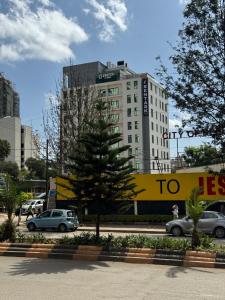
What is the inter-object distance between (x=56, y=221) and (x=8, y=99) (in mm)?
82087

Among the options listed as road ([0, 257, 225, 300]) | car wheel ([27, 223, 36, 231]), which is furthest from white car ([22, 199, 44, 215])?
road ([0, 257, 225, 300])

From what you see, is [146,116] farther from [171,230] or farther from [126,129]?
[171,230]

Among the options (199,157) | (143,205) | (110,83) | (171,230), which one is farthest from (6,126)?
(171,230)

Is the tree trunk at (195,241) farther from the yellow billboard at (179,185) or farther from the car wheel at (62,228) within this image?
the yellow billboard at (179,185)

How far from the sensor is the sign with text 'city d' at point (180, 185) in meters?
36.8

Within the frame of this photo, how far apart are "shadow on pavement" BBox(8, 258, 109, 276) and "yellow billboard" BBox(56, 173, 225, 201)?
21.2 metres

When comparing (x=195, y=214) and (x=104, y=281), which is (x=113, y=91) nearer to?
(x=195, y=214)

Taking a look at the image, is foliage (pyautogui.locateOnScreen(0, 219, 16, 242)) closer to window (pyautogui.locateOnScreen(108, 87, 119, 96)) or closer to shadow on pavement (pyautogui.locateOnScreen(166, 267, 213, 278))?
shadow on pavement (pyautogui.locateOnScreen(166, 267, 213, 278))

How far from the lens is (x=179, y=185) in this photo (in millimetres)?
38344

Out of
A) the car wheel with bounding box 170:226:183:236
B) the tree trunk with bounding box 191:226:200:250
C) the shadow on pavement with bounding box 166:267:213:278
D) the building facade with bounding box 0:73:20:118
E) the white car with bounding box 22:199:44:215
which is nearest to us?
the shadow on pavement with bounding box 166:267:213:278

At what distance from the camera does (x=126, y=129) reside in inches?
4503

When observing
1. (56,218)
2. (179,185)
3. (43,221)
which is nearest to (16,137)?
(179,185)

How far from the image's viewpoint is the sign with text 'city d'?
36844 mm

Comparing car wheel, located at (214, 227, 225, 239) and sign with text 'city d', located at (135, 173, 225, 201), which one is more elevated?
sign with text 'city d', located at (135, 173, 225, 201)
